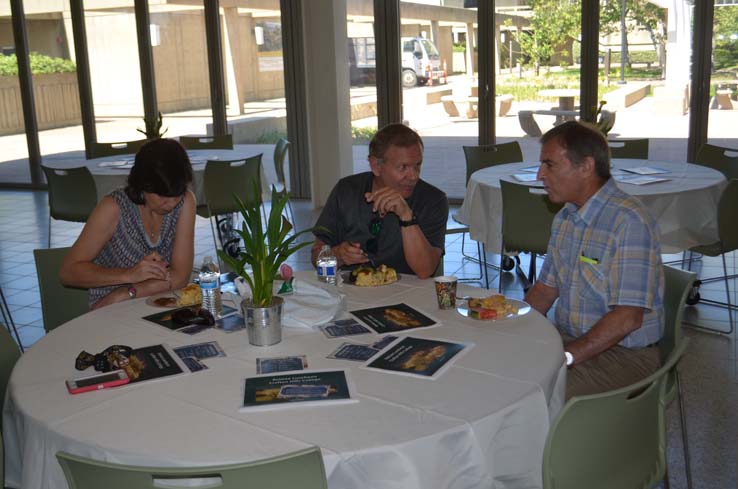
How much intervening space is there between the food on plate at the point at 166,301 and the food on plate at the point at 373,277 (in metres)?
0.65

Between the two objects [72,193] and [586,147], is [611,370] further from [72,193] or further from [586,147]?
[72,193]

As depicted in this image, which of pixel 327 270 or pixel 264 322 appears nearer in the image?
pixel 264 322

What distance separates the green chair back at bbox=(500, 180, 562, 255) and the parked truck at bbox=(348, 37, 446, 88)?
14.2ft

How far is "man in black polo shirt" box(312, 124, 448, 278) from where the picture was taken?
10.3 feet

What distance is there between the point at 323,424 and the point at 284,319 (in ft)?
2.38

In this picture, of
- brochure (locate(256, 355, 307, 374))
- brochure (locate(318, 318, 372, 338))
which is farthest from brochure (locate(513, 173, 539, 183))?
brochure (locate(256, 355, 307, 374))

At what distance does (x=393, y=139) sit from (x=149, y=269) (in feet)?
3.51

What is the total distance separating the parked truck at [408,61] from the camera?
8.62 m

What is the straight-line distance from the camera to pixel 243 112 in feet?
31.7

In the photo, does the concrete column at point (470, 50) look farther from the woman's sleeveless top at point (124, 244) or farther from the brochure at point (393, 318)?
the brochure at point (393, 318)

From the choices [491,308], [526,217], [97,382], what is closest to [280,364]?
[97,382]

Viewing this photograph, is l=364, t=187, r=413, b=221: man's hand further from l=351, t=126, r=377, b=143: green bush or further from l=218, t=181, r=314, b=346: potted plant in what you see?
l=351, t=126, r=377, b=143: green bush

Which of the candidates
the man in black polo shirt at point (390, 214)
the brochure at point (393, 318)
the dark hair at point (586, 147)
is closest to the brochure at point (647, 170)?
the man in black polo shirt at point (390, 214)

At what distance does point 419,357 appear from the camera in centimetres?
222
